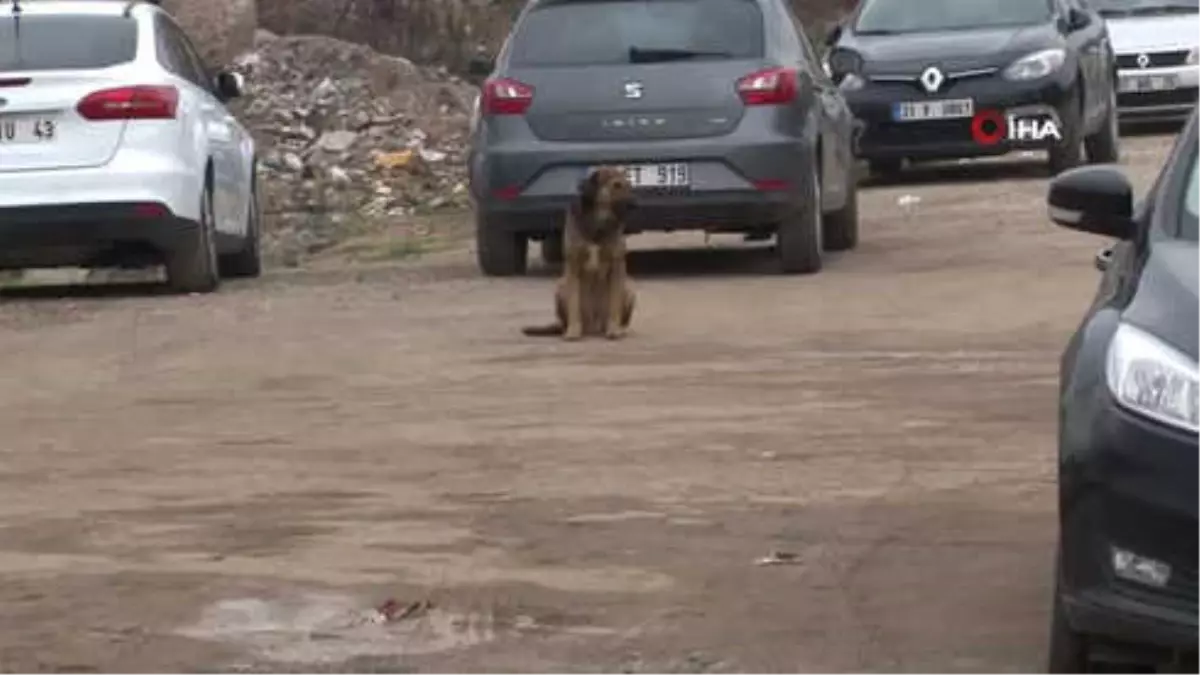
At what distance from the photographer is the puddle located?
7.23 meters

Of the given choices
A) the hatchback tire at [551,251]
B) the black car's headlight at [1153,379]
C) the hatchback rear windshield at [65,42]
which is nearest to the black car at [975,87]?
the hatchback tire at [551,251]

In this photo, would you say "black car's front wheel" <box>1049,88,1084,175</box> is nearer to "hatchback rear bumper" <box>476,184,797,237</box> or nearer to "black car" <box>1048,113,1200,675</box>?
"hatchback rear bumper" <box>476,184,797,237</box>

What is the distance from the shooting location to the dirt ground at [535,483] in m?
7.35

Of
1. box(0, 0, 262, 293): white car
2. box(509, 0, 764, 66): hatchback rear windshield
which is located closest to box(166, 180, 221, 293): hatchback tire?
box(0, 0, 262, 293): white car

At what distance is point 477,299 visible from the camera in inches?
596

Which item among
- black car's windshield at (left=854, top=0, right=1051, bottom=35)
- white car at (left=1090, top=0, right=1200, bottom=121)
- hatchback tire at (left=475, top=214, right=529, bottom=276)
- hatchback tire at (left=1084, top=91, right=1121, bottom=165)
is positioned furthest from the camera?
white car at (left=1090, top=0, right=1200, bottom=121)

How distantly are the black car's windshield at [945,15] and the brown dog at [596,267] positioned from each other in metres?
8.87

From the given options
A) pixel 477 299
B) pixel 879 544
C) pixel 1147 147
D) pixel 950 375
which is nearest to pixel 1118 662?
pixel 879 544

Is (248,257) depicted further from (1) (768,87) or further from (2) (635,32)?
(1) (768,87)

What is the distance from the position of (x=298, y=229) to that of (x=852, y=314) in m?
8.30

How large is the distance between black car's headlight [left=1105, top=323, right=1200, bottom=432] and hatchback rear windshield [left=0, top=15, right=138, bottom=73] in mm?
10039

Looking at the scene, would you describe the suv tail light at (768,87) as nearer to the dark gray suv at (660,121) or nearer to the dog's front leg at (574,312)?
the dark gray suv at (660,121)

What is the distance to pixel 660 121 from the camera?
50.4 feet

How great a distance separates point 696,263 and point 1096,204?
1041cm
